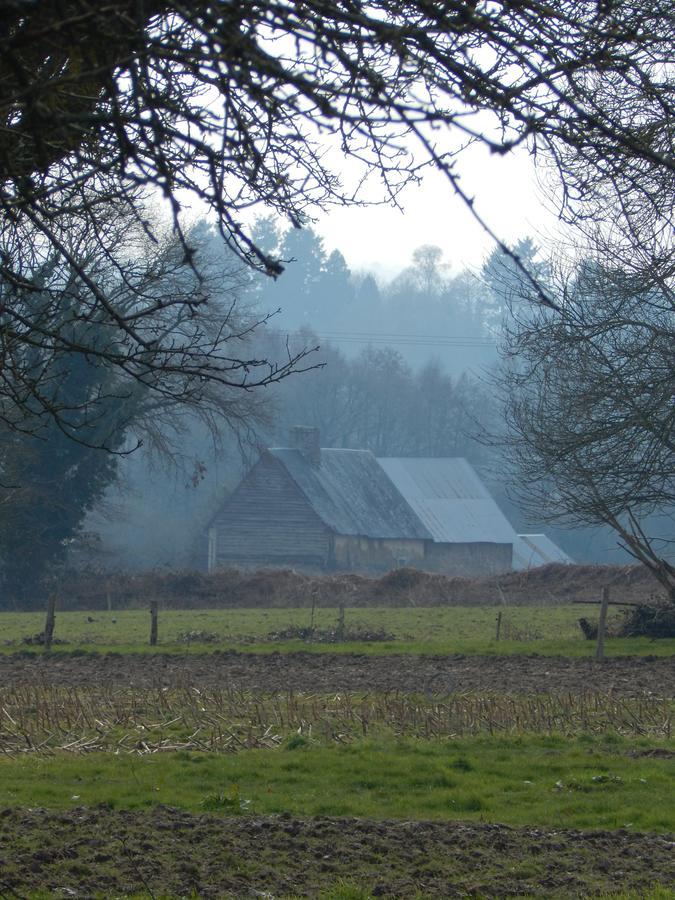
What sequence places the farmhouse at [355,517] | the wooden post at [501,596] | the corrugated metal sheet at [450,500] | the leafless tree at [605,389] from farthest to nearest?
the corrugated metal sheet at [450,500], the farmhouse at [355,517], the wooden post at [501,596], the leafless tree at [605,389]

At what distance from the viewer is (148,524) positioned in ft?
214

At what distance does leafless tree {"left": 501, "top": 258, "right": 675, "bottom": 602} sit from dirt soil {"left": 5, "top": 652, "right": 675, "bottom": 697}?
10.1 feet

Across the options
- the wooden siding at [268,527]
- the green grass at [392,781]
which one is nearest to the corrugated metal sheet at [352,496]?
the wooden siding at [268,527]

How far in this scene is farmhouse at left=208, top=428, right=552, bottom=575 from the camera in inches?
2319

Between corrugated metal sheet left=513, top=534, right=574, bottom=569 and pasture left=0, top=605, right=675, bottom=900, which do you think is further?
corrugated metal sheet left=513, top=534, right=574, bottom=569

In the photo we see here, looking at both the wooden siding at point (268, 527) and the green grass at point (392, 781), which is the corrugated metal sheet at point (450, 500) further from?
the green grass at point (392, 781)

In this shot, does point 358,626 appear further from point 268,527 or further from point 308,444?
point 308,444

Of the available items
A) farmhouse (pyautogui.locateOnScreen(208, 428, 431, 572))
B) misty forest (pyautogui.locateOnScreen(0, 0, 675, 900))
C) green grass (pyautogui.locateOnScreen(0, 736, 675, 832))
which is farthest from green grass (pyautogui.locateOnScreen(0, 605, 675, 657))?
farmhouse (pyautogui.locateOnScreen(208, 428, 431, 572))

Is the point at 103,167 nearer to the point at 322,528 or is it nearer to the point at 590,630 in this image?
the point at 590,630

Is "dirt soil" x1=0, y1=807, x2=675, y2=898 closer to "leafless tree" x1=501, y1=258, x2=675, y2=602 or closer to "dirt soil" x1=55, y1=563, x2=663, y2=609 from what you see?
"leafless tree" x1=501, y1=258, x2=675, y2=602

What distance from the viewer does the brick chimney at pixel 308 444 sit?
63.8 metres

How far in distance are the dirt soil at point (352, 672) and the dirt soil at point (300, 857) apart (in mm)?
7653

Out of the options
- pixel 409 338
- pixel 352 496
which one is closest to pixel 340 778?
pixel 352 496

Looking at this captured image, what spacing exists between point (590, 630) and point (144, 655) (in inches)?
376
